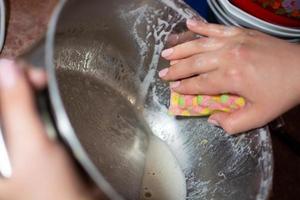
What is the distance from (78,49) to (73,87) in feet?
0.18

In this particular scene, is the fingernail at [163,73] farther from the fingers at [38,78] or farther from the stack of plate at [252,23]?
the fingers at [38,78]

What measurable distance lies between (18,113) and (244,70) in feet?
1.06

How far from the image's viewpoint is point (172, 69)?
1.99 feet

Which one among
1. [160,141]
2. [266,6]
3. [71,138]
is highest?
[71,138]

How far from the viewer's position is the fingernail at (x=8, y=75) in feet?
1.09

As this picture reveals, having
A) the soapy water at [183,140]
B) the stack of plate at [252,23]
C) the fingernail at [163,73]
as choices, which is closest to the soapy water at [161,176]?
the soapy water at [183,140]

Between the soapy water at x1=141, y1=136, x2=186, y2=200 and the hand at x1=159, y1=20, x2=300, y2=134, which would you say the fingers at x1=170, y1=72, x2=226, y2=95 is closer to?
the hand at x1=159, y1=20, x2=300, y2=134

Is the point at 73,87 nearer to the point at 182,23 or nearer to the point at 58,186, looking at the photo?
the point at 182,23

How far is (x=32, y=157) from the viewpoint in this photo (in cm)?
32

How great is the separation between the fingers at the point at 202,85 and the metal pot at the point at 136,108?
73 millimetres

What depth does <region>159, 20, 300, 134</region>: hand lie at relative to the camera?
0.55 meters

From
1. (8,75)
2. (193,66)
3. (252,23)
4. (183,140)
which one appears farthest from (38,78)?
(252,23)

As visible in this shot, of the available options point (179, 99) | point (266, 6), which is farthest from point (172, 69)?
point (266, 6)

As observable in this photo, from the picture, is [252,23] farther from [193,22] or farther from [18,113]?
[18,113]
